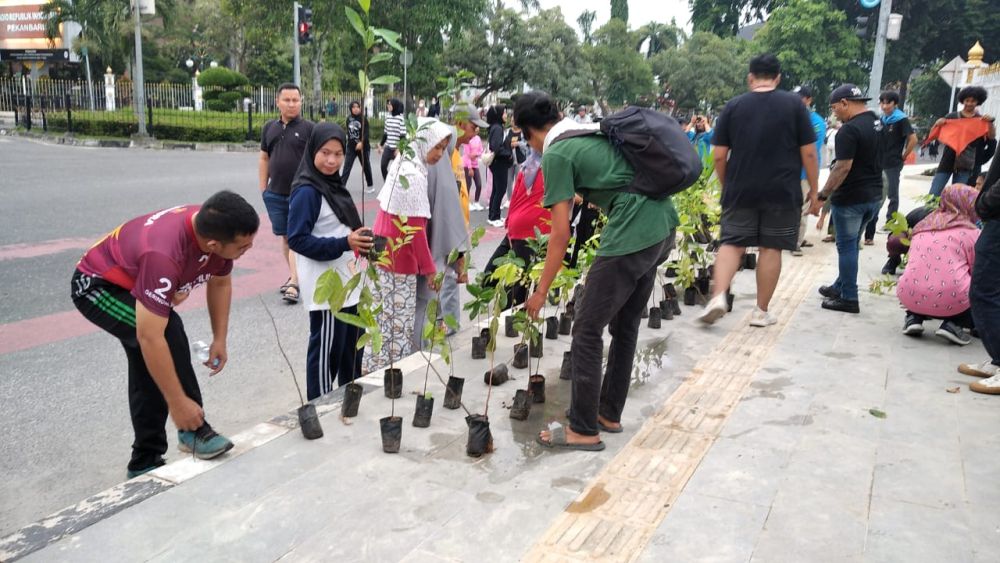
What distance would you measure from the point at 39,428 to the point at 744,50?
189 ft

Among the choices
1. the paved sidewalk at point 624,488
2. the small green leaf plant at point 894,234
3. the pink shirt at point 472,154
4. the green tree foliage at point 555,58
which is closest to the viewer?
the paved sidewalk at point 624,488

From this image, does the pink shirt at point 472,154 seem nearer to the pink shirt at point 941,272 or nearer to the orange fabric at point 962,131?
the orange fabric at point 962,131

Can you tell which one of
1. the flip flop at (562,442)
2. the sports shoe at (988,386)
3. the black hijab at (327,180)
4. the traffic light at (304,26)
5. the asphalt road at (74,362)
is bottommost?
the asphalt road at (74,362)

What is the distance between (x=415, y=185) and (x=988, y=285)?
3416 mm

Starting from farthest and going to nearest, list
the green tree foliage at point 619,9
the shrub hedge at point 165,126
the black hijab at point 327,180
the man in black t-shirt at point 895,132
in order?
the green tree foliage at point 619,9 < the shrub hedge at point 165,126 < the man in black t-shirt at point 895,132 < the black hijab at point 327,180

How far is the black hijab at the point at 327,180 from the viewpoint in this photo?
4.09 metres

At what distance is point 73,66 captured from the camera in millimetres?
47688

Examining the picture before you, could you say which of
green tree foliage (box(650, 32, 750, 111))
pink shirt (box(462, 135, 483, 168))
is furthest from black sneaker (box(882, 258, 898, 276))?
green tree foliage (box(650, 32, 750, 111))

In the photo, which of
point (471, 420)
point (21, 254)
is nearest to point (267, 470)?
point (471, 420)

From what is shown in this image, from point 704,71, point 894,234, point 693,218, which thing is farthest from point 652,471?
point 704,71

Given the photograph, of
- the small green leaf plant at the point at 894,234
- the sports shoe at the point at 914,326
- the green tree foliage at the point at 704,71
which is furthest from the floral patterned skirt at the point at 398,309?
the green tree foliage at the point at 704,71

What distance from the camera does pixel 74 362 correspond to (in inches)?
204

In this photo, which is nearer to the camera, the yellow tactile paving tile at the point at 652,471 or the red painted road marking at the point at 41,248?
the yellow tactile paving tile at the point at 652,471

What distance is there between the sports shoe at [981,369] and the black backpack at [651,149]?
8.29ft
